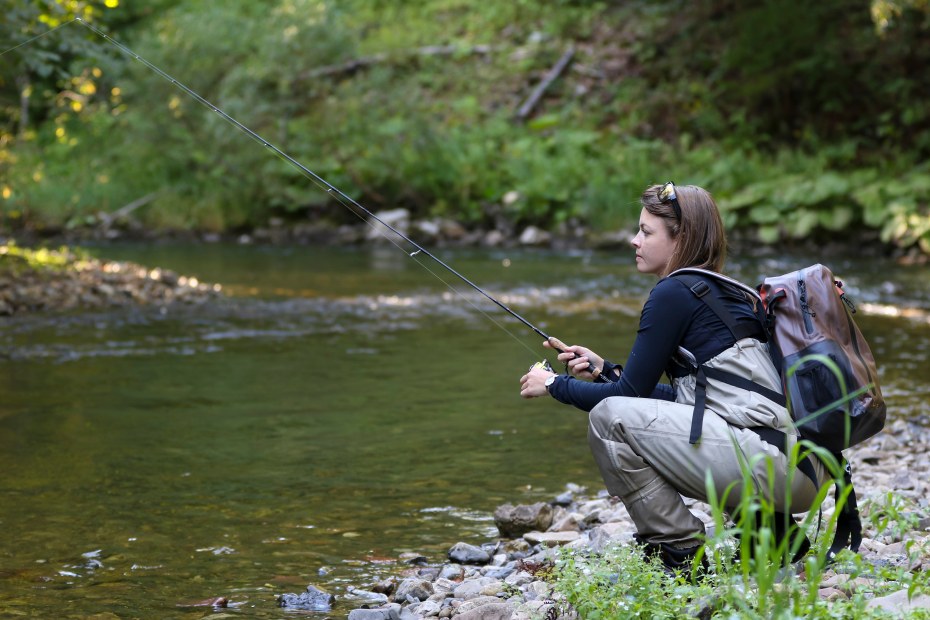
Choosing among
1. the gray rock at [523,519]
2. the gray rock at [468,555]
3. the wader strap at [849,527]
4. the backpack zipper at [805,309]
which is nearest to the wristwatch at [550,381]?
the backpack zipper at [805,309]

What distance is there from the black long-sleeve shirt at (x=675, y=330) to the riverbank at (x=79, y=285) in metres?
8.56

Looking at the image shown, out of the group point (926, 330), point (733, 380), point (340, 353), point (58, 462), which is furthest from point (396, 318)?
point (733, 380)

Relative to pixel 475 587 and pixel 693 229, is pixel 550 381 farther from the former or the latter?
pixel 475 587

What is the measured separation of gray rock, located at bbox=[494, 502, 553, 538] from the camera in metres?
4.56

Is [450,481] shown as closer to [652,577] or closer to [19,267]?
[652,577]

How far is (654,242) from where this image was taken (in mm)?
3428

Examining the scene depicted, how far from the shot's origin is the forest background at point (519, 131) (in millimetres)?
18938

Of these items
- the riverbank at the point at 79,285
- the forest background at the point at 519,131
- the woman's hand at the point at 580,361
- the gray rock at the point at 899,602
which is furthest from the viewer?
the forest background at the point at 519,131

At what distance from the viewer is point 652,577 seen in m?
2.93

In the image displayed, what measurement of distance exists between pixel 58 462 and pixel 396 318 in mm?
5746

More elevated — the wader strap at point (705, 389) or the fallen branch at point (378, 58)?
the fallen branch at point (378, 58)

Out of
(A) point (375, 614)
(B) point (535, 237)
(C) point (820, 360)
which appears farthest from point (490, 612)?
(B) point (535, 237)

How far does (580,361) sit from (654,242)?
0.46 metres

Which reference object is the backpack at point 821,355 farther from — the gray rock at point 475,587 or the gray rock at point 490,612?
the gray rock at point 475,587
